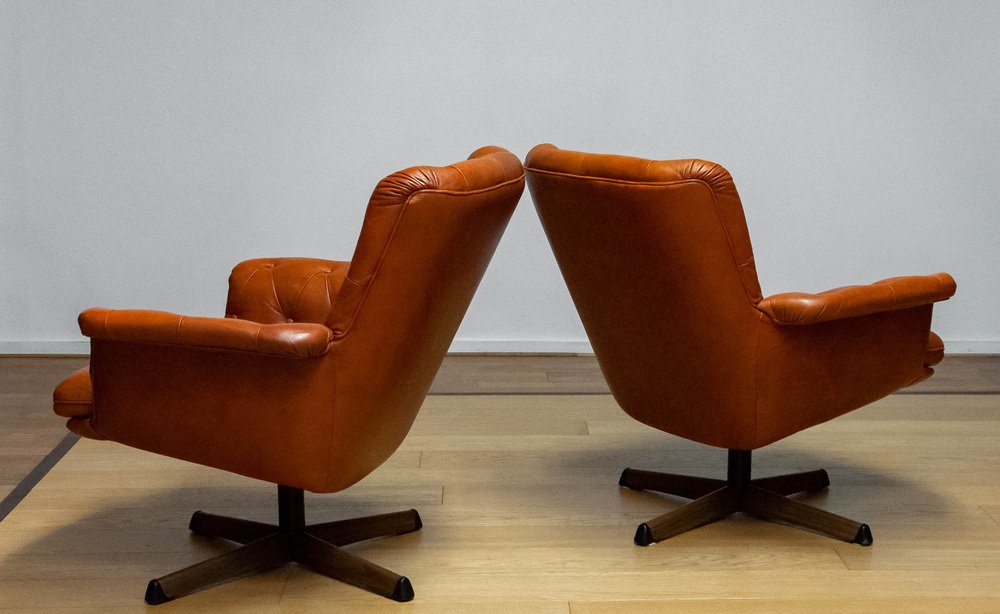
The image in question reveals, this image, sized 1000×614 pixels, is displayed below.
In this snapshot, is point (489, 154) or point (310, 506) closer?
point (489, 154)

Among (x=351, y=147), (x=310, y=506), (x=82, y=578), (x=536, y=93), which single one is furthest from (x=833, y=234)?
(x=82, y=578)

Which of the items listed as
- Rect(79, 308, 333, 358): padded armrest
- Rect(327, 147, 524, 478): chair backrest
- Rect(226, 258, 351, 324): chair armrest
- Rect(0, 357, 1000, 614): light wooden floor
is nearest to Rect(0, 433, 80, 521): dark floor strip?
Rect(0, 357, 1000, 614): light wooden floor

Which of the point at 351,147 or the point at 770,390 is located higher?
the point at 351,147

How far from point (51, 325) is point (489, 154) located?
Result: 9.97 ft

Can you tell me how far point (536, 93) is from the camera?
490cm

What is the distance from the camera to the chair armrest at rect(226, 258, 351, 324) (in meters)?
2.93

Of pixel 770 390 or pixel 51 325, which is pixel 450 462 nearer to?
pixel 770 390

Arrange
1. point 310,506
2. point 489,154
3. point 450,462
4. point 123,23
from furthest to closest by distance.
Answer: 1. point 123,23
2. point 450,462
3. point 310,506
4. point 489,154

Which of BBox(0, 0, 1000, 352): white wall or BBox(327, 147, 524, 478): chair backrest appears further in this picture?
BBox(0, 0, 1000, 352): white wall

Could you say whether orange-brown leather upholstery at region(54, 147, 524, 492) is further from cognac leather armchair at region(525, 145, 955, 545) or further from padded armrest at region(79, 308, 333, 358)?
cognac leather armchair at region(525, 145, 955, 545)

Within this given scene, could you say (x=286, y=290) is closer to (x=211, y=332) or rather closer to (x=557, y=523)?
(x=211, y=332)

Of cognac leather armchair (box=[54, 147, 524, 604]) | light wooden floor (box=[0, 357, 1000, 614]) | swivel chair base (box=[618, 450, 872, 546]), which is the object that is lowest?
light wooden floor (box=[0, 357, 1000, 614])

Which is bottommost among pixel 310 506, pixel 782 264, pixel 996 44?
pixel 310 506

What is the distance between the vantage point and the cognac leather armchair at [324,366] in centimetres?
237
